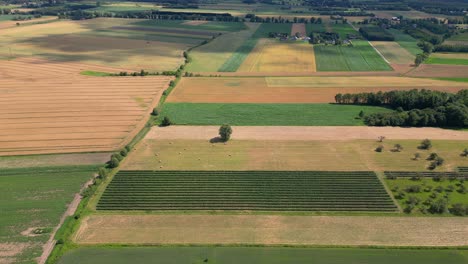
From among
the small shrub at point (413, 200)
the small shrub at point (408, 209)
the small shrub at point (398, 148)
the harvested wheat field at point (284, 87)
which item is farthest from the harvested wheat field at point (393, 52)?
the small shrub at point (408, 209)

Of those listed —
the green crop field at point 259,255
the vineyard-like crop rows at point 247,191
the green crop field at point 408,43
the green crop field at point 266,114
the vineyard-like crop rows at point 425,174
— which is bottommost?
the green crop field at point 259,255

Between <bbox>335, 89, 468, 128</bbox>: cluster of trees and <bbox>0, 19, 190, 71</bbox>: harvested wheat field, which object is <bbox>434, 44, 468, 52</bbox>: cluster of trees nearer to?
<bbox>335, 89, 468, 128</bbox>: cluster of trees

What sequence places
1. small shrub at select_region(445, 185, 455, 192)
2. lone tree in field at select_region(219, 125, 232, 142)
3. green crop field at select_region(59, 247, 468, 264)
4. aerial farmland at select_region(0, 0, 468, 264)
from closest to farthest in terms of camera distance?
green crop field at select_region(59, 247, 468, 264), aerial farmland at select_region(0, 0, 468, 264), small shrub at select_region(445, 185, 455, 192), lone tree in field at select_region(219, 125, 232, 142)

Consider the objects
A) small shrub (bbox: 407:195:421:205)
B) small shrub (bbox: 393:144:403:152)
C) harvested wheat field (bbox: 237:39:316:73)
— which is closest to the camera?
small shrub (bbox: 407:195:421:205)

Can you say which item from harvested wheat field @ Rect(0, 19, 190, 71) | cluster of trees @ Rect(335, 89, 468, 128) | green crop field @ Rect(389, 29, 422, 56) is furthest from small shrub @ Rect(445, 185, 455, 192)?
green crop field @ Rect(389, 29, 422, 56)

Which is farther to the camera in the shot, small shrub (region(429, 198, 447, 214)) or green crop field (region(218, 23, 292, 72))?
green crop field (region(218, 23, 292, 72))

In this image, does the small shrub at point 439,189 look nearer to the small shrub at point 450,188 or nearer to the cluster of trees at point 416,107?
the small shrub at point 450,188
